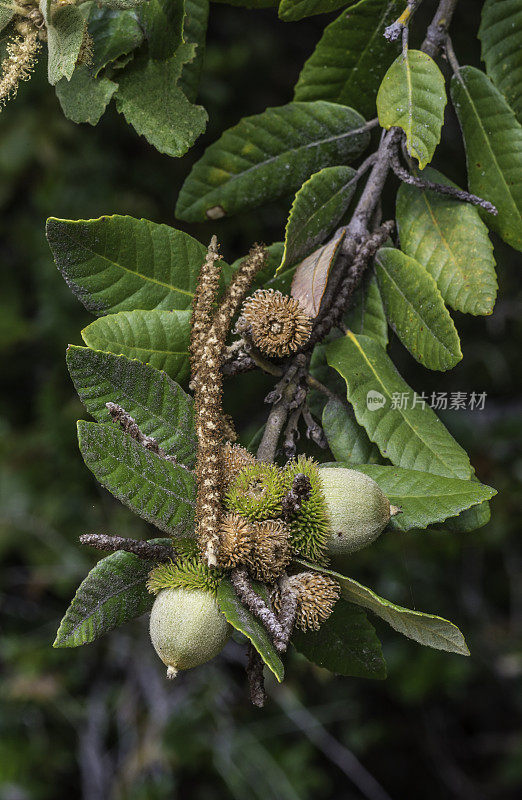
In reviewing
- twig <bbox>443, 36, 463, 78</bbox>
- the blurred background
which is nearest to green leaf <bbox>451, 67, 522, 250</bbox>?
twig <bbox>443, 36, 463, 78</bbox>

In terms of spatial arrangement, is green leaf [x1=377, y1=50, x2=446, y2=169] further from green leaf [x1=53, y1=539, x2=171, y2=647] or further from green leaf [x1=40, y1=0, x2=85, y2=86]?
green leaf [x1=53, y1=539, x2=171, y2=647]

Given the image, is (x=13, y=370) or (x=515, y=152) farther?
(x=13, y=370)

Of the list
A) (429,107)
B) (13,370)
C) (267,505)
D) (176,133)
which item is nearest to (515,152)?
(429,107)

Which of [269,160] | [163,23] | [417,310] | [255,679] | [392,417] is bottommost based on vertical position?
[255,679]

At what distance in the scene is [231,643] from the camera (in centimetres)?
232

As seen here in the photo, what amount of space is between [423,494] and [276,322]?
22 cm

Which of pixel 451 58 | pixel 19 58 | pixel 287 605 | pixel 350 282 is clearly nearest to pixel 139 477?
pixel 287 605

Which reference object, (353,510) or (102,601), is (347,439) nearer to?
(353,510)

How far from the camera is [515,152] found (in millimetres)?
859

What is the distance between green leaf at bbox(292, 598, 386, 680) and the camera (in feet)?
2.30

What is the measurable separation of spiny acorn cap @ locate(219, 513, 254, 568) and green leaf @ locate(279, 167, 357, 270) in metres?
0.29

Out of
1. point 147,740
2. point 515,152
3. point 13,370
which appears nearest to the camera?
point 515,152

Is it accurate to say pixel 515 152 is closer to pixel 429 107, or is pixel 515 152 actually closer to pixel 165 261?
pixel 429 107

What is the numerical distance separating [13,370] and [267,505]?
2290 mm
